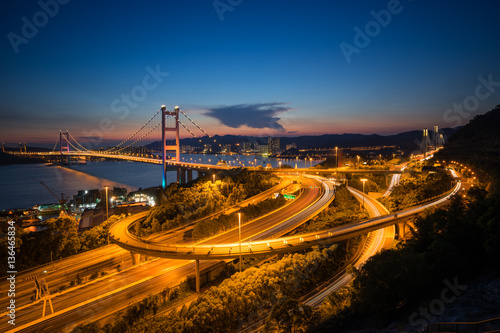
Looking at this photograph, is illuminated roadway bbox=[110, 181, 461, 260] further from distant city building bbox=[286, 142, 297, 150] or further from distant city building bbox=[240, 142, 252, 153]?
distant city building bbox=[286, 142, 297, 150]

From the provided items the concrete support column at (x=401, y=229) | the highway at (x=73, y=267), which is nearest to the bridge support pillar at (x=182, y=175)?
the highway at (x=73, y=267)

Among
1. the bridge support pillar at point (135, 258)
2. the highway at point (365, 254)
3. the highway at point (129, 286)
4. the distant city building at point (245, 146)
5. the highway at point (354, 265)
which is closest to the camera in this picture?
the highway at point (129, 286)

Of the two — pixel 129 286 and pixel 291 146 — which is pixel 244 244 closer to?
pixel 129 286

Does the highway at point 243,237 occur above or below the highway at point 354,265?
above

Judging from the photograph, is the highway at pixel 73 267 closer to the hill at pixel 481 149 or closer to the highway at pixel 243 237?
the highway at pixel 243 237

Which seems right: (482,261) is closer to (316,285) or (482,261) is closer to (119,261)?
(316,285)

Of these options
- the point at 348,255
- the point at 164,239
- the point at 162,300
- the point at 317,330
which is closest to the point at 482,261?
the point at 317,330

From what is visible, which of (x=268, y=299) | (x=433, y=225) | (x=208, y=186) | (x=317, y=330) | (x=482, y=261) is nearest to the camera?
(x=317, y=330)

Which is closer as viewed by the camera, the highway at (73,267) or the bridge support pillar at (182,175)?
the highway at (73,267)

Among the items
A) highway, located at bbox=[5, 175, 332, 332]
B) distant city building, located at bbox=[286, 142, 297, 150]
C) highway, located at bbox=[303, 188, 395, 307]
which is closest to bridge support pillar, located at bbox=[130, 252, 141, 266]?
highway, located at bbox=[5, 175, 332, 332]

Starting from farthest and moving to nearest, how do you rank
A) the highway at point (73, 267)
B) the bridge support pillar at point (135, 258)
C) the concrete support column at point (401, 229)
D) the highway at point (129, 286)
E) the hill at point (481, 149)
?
the hill at point (481, 149) → the concrete support column at point (401, 229) → the bridge support pillar at point (135, 258) → the highway at point (73, 267) → the highway at point (129, 286)

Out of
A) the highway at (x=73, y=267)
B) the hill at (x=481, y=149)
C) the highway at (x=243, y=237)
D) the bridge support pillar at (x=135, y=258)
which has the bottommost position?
the highway at (x=73, y=267)
